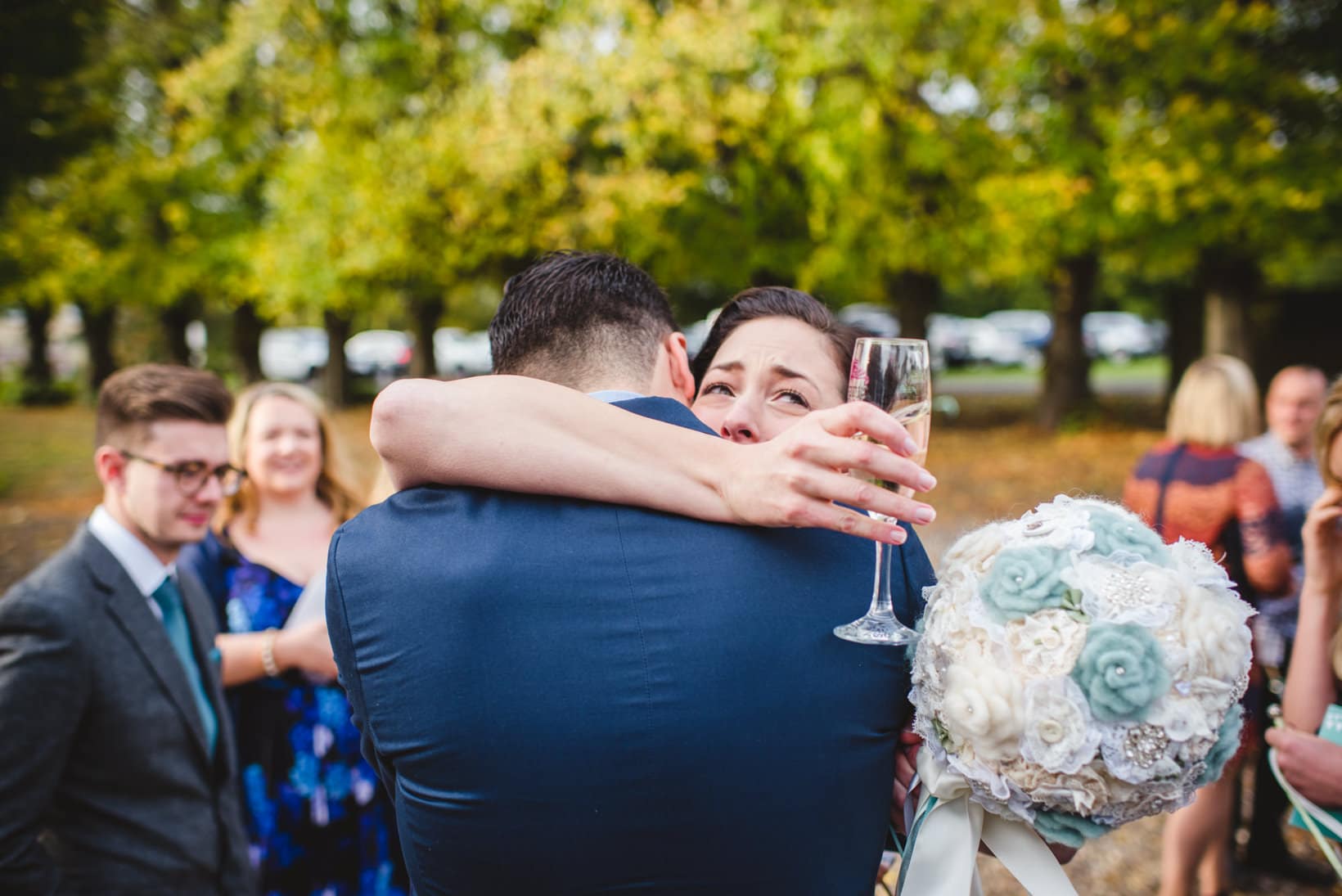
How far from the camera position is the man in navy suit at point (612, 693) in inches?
57.3

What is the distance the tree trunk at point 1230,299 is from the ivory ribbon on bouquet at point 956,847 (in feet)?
43.2

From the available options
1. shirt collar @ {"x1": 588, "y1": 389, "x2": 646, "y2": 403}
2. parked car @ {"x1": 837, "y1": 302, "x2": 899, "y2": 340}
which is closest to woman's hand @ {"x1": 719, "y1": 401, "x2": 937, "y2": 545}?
shirt collar @ {"x1": 588, "y1": 389, "x2": 646, "y2": 403}

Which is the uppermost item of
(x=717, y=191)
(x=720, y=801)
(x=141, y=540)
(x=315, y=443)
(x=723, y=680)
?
(x=717, y=191)

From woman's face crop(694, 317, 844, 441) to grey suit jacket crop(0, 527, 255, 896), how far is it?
64.1 inches

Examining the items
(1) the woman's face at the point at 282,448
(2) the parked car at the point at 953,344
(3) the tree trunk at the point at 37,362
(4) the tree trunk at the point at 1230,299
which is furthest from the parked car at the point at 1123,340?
(1) the woman's face at the point at 282,448

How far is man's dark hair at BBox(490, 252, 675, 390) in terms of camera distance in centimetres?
186

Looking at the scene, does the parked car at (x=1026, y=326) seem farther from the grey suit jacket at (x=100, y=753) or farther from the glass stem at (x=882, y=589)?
the glass stem at (x=882, y=589)

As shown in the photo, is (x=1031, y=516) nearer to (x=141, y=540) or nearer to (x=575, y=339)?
(x=575, y=339)

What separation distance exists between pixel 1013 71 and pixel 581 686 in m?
12.2

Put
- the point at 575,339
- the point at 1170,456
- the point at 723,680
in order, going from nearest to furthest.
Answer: the point at 723,680, the point at 575,339, the point at 1170,456

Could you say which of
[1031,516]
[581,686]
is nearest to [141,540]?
[581,686]

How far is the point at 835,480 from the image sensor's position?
148 cm

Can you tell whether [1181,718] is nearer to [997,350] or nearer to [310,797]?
[310,797]

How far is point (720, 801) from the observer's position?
1.47 meters
